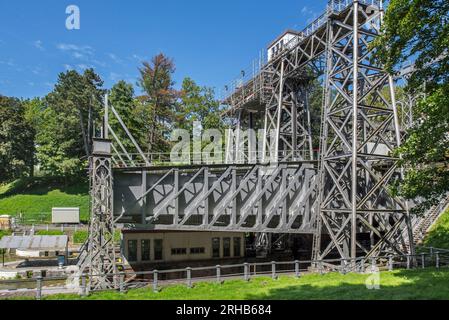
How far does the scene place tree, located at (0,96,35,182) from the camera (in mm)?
56606

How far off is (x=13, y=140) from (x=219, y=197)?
49.1 m

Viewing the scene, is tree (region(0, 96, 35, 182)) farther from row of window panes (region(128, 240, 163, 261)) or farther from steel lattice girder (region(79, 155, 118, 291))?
steel lattice girder (region(79, 155, 118, 291))

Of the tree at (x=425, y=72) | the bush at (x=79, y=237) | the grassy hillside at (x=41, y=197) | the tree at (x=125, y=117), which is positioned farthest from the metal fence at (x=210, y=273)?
the grassy hillside at (x=41, y=197)

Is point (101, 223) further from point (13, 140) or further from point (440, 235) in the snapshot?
point (13, 140)

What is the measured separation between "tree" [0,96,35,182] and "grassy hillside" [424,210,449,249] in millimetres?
57353

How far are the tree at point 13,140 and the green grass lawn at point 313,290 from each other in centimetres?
5132

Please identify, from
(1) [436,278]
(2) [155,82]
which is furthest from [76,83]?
(1) [436,278]

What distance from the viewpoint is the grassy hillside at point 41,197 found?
47.7 m

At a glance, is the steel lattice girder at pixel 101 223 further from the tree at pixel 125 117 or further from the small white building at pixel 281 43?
the tree at pixel 125 117

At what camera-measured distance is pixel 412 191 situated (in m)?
12.9

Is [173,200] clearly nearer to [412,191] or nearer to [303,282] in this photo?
[303,282]

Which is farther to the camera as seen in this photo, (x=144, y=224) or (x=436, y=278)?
(x=144, y=224)

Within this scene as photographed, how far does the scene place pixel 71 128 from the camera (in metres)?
57.0
